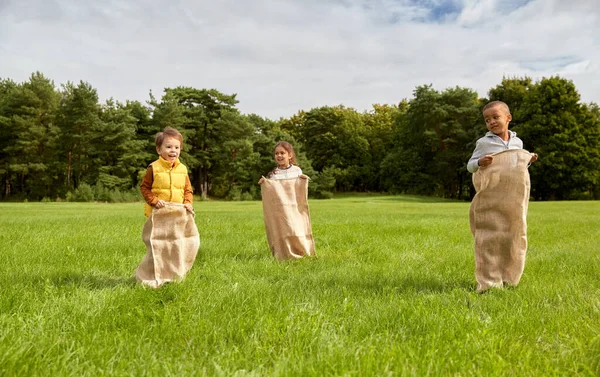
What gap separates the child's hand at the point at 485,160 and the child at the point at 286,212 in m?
3.11

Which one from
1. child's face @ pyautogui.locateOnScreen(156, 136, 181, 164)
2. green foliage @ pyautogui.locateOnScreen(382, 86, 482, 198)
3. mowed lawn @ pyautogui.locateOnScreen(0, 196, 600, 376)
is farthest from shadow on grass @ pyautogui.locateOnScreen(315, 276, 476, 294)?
green foliage @ pyautogui.locateOnScreen(382, 86, 482, 198)

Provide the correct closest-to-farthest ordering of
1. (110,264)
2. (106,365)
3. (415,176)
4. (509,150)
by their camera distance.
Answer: (106,365)
(509,150)
(110,264)
(415,176)

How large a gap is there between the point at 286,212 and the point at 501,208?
11.2 ft

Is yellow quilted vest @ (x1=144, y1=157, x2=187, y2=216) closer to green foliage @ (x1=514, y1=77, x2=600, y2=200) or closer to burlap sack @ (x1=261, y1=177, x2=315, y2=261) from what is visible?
burlap sack @ (x1=261, y1=177, x2=315, y2=261)

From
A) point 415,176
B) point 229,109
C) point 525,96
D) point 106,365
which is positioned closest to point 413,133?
point 415,176

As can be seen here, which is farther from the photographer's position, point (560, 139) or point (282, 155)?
point (560, 139)

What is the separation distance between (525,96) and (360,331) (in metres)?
51.5

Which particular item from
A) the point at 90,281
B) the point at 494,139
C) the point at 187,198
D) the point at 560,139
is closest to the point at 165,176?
the point at 187,198

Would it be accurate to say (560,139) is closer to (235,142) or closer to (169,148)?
(235,142)

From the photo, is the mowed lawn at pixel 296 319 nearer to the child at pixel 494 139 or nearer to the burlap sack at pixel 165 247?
the burlap sack at pixel 165 247

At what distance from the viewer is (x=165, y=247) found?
4.94 m

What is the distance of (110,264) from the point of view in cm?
612

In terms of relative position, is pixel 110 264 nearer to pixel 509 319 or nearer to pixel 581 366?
pixel 509 319

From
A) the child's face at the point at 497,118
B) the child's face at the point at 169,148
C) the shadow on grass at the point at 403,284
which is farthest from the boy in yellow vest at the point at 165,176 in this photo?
the child's face at the point at 497,118
